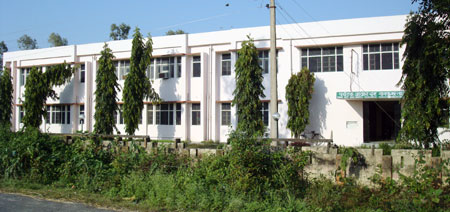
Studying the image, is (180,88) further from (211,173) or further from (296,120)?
(211,173)

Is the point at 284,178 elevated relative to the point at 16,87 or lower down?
lower down

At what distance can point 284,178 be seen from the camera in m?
8.45

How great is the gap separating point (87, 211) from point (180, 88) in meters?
19.6

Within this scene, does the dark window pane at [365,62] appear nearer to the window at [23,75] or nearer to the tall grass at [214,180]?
the tall grass at [214,180]

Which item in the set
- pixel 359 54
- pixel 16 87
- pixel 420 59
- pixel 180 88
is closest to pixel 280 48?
pixel 359 54

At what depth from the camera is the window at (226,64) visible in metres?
25.9

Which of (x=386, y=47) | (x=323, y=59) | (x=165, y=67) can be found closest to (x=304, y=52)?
(x=323, y=59)

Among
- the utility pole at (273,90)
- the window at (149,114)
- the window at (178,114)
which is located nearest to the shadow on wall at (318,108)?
the utility pole at (273,90)

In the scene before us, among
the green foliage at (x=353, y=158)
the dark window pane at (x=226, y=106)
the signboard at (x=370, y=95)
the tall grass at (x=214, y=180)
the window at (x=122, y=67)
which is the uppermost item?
the window at (x=122, y=67)

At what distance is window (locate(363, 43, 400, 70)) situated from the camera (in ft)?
70.9

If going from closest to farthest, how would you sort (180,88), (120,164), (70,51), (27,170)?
(120,164) < (27,170) < (180,88) < (70,51)

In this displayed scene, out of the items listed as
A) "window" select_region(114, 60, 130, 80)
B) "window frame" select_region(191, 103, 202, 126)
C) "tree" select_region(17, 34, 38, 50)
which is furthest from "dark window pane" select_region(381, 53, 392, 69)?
"tree" select_region(17, 34, 38, 50)

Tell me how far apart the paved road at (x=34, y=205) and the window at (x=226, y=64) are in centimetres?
1814

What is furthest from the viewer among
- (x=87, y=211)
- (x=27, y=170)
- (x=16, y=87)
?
(x=16, y=87)
